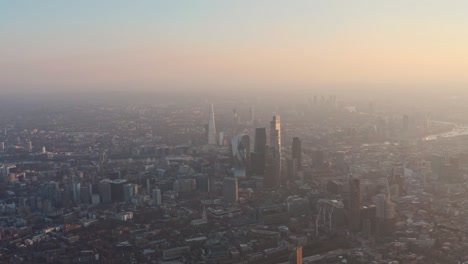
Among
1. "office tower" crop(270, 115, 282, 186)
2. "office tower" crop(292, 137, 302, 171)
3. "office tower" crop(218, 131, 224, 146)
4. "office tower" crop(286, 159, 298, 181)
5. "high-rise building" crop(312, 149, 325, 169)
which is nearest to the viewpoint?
"office tower" crop(270, 115, 282, 186)

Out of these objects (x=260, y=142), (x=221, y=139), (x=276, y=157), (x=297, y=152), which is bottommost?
(x=221, y=139)

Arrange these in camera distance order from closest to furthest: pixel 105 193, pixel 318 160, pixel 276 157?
pixel 105 193, pixel 276 157, pixel 318 160

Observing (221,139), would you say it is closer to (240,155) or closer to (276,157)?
(240,155)

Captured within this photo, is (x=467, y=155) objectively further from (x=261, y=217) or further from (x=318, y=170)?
(x=261, y=217)

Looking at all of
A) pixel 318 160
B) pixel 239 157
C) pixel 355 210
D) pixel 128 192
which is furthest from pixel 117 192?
pixel 318 160

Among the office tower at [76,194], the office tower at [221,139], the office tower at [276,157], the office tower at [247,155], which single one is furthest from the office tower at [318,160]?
the office tower at [76,194]

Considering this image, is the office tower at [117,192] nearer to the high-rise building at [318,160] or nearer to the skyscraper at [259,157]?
the skyscraper at [259,157]

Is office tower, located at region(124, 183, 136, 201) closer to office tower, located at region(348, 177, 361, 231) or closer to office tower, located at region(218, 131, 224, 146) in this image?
office tower, located at region(348, 177, 361, 231)

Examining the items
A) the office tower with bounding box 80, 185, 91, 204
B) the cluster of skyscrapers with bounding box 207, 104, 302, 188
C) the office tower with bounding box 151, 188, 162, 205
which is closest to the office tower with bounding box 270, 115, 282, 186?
the cluster of skyscrapers with bounding box 207, 104, 302, 188

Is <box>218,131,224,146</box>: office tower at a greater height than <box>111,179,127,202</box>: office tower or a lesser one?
greater

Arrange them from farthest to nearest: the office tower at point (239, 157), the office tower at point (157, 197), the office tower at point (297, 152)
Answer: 1. the office tower at point (297, 152)
2. the office tower at point (239, 157)
3. the office tower at point (157, 197)

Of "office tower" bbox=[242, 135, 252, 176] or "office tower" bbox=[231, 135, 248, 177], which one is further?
"office tower" bbox=[242, 135, 252, 176]

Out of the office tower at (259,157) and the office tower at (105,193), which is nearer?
the office tower at (105,193)
